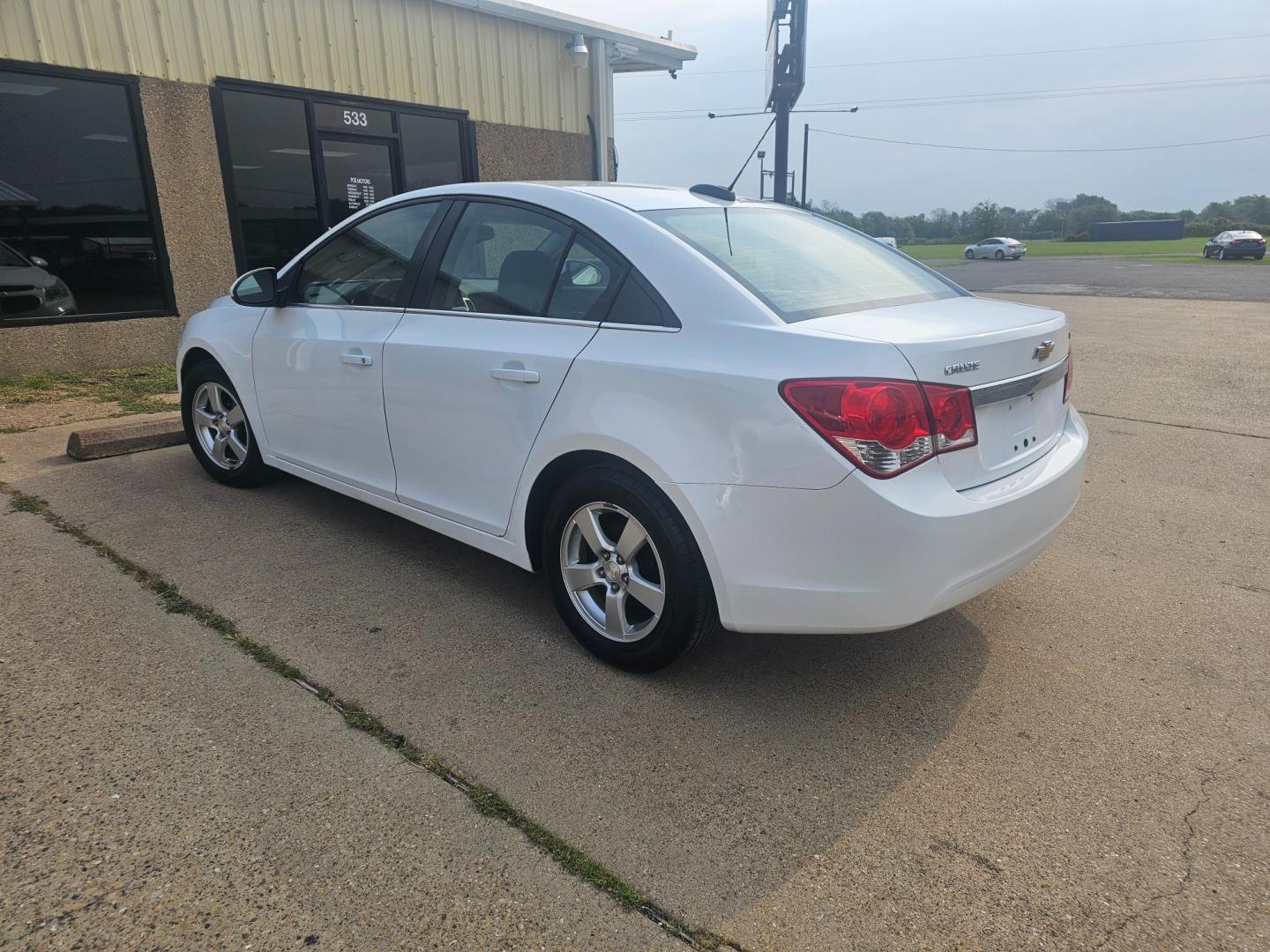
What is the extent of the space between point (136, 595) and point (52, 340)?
5793mm

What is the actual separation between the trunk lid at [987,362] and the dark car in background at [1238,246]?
42629mm

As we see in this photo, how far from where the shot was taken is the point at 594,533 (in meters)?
2.95

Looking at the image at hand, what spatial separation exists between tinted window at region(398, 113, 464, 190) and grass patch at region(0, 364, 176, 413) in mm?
3854

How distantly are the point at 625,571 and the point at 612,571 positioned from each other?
6cm

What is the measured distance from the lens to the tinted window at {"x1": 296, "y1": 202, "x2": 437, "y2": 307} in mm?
3738

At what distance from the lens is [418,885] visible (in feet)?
6.71

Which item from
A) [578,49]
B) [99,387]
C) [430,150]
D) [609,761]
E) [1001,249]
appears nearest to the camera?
[609,761]

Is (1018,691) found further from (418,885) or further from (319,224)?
(319,224)

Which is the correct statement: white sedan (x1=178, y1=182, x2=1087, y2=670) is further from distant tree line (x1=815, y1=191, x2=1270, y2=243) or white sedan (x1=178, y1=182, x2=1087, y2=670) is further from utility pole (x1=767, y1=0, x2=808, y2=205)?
distant tree line (x1=815, y1=191, x2=1270, y2=243)

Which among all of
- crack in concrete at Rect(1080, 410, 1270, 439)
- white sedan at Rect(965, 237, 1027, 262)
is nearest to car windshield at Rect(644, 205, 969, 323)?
crack in concrete at Rect(1080, 410, 1270, 439)

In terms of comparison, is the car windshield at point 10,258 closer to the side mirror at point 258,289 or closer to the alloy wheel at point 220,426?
the alloy wheel at point 220,426

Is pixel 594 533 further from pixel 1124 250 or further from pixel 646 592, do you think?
pixel 1124 250

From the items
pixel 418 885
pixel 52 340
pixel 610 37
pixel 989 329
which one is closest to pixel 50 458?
pixel 52 340

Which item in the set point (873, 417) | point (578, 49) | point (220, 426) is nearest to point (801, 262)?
point (873, 417)
